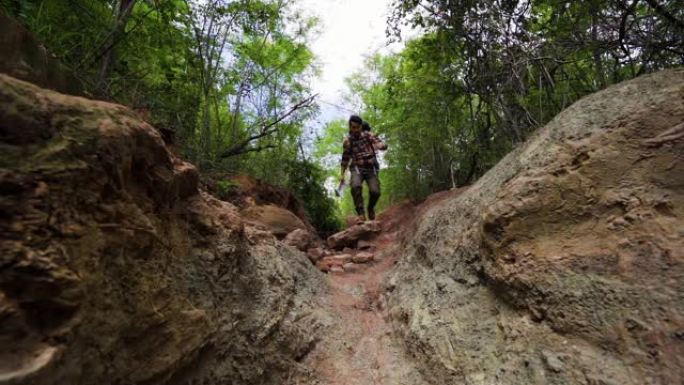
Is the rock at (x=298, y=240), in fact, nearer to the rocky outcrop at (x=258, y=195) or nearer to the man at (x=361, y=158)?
the rocky outcrop at (x=258, y=195)

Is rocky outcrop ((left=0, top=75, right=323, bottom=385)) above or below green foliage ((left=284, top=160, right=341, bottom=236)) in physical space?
below

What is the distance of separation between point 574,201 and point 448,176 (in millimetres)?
5495

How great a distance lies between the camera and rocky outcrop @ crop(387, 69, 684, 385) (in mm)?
1875

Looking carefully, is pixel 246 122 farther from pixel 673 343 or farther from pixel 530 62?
pixel 673 343

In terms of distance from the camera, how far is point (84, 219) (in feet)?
5.23

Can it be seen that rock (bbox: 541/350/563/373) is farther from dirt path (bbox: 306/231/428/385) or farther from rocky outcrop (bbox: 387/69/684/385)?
dirt path (bbox: 306/231/428/385)

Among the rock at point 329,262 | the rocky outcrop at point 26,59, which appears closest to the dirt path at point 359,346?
the rock at point 329,262

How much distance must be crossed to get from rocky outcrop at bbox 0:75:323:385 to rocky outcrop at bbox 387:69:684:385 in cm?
131

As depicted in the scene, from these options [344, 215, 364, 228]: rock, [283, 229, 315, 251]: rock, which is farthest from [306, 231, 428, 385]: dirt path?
[344, 215, 364, 228]: rock

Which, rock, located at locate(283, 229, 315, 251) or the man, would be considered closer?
rock, located at locate(283, 229, 315, 251)

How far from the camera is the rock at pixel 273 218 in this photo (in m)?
5.32

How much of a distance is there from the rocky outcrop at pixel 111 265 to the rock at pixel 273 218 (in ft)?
8.24

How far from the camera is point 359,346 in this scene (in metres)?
3.13

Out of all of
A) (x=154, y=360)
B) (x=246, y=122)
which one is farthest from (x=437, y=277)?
(x=246, y=122)
